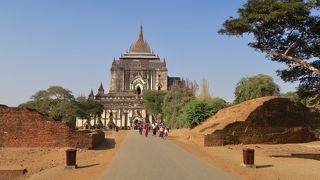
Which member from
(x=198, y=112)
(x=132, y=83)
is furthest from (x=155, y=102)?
(x=198, y=112)

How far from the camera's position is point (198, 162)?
657 inches

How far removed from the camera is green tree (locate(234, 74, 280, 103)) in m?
53.8

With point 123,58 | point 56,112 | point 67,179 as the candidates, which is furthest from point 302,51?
point 123,58

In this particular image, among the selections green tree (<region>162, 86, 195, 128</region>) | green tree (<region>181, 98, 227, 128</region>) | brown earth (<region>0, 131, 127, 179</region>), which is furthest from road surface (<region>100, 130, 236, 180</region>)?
green tree (<region>162, 86, 195, 128</region>)

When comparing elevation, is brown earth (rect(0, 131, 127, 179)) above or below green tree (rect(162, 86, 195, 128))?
below

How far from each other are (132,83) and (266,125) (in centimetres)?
7108

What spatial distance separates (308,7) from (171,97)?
147 ft

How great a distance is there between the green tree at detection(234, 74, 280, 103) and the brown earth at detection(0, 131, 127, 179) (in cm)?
3329

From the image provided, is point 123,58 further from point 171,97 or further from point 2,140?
point 2,140

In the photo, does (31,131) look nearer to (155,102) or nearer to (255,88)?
(255,88)

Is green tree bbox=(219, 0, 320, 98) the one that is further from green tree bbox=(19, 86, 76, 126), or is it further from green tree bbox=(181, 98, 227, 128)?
green tree bbox=(19, 86, 76, 126)

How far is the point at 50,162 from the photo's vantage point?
19078mm

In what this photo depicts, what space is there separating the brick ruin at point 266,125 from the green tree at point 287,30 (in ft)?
26.8

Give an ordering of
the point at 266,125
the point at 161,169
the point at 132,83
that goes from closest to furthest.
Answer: the point at 161,169 → the point at 266,125 → the point at 132,83
